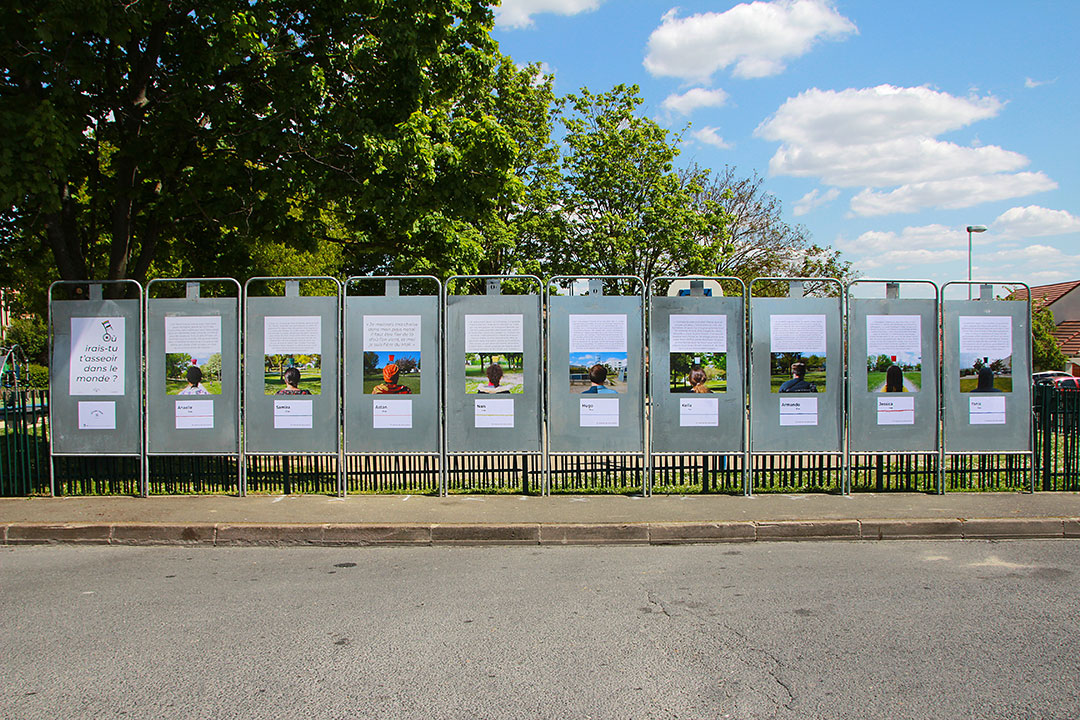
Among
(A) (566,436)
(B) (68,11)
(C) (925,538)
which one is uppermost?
(B) (68,11)

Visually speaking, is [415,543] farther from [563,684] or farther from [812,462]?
[812,462]

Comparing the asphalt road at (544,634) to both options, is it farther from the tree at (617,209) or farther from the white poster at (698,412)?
the tree at (617,209)

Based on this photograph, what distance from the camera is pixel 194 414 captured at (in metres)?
9.06

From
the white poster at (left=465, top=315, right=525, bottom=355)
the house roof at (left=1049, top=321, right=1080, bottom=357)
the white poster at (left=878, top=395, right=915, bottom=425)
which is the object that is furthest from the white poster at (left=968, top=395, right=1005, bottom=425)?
the house roof at (left=1049, top=321, right=1080, bottom=357)

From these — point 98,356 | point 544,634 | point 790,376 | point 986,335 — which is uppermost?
point 986,335

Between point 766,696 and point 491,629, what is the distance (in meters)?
1.79

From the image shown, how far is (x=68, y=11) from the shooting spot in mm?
8312

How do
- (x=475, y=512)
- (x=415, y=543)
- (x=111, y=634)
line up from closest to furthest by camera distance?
(x=111, y=634) → (x=415, y=543) → (x=475, y=512)

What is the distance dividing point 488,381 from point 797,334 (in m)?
3.70

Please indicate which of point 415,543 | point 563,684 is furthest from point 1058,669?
point 415,543

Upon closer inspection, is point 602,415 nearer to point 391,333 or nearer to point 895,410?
point 391,333

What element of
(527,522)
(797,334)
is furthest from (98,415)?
(797,334)

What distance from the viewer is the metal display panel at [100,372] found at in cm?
906

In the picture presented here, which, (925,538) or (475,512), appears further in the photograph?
(475,512)
